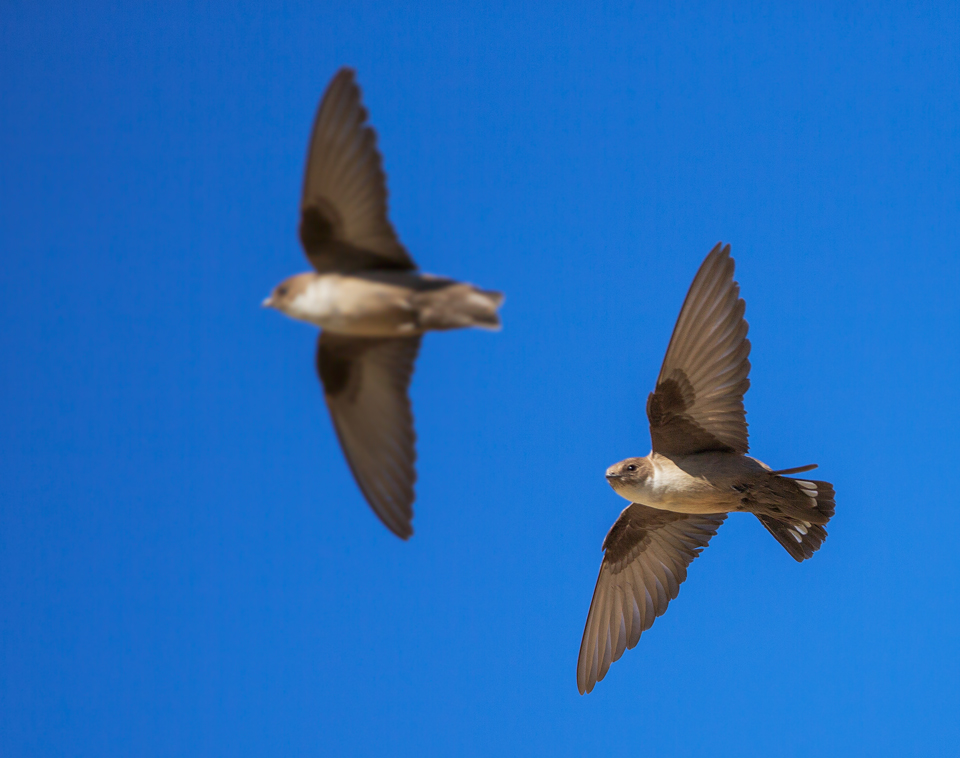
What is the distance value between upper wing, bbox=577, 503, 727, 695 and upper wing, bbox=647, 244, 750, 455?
34.4 inches

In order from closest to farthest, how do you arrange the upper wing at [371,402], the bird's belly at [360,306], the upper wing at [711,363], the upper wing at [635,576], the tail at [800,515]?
the bird's belly at [360,306] < the upper wing at [371,402] < the tail at [800,515] < the upper wing at [711,363] < the upper wing at [635,576]

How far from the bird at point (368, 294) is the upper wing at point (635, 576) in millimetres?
2494

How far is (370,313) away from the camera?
3412mm

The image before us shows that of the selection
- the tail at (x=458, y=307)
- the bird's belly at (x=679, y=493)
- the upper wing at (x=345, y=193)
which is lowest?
the bird's belly at (x=679, y=493)

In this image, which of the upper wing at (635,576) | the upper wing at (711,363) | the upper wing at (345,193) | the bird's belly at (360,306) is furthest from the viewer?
the upper wing at (635,576)

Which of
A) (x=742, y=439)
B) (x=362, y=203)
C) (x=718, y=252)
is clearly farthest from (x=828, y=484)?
(x=362, y=203)

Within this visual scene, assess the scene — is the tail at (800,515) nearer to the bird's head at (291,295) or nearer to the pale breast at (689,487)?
the pale breast at (689,487)

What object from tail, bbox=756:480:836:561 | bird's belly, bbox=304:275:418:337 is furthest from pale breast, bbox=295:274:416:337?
tail, bbox=756:480:836:561

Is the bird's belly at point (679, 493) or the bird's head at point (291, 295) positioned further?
the bird's belly at point (679, 493)

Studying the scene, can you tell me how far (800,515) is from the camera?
4965mm

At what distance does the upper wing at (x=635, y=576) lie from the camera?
19.0 feet

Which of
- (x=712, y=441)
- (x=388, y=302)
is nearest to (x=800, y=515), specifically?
(x=712, y=441)

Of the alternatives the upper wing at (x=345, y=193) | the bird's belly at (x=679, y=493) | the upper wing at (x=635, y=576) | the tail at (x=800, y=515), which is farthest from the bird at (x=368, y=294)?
the upper wing at (x=635, y=576)

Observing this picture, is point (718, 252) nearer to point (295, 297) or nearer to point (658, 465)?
point (658, 465)
